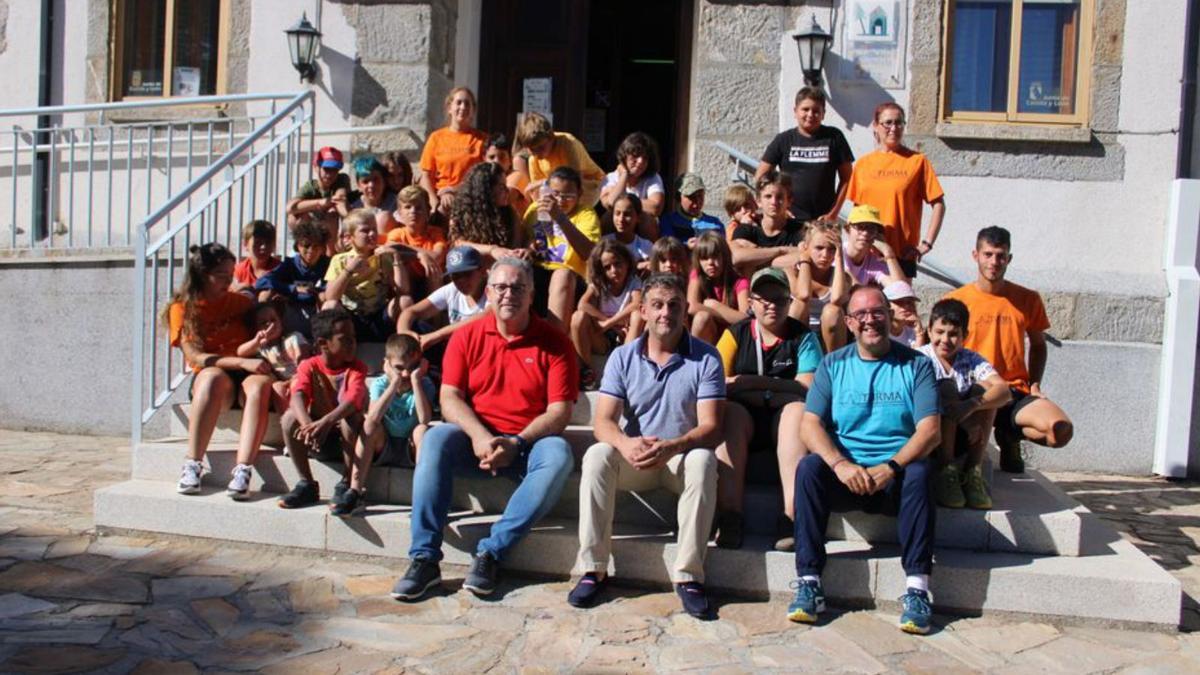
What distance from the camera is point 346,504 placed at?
4.81 meters

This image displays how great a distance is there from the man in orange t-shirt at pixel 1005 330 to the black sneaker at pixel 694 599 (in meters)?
1.97

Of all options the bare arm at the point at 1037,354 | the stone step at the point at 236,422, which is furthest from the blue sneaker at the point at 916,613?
the bare arm at the point at 1037,354

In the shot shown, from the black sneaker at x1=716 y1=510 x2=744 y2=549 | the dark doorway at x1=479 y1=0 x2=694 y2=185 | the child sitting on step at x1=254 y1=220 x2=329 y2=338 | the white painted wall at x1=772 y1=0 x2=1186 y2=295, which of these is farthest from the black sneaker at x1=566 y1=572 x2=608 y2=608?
the dark doorway at x1=479 y1=0 x2=694 y2=185

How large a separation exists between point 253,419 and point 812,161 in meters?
3.51

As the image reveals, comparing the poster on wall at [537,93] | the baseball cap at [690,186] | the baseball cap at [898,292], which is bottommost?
the baseball cap at [898,292]

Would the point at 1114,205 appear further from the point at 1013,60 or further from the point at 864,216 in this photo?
the point at 864,216

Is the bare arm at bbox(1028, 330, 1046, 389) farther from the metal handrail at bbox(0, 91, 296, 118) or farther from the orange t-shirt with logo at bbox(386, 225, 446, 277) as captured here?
the metal handrail at bbox(0, 91, 296, 118)

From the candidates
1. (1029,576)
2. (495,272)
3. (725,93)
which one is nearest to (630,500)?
(495,272)

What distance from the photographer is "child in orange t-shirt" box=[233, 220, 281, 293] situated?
6.15 metres

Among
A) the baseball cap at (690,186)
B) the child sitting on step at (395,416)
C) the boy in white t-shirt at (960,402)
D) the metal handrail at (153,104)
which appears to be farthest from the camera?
the metal handrail at (153,104)

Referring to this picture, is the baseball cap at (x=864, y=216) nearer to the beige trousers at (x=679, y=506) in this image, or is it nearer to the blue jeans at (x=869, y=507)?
the blue jeans at (x=869, y=507)

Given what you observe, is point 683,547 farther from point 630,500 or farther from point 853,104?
point 853,104

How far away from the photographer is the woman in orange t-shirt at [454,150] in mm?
7219

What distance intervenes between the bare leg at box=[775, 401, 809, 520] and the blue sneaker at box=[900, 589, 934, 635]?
54 cm
